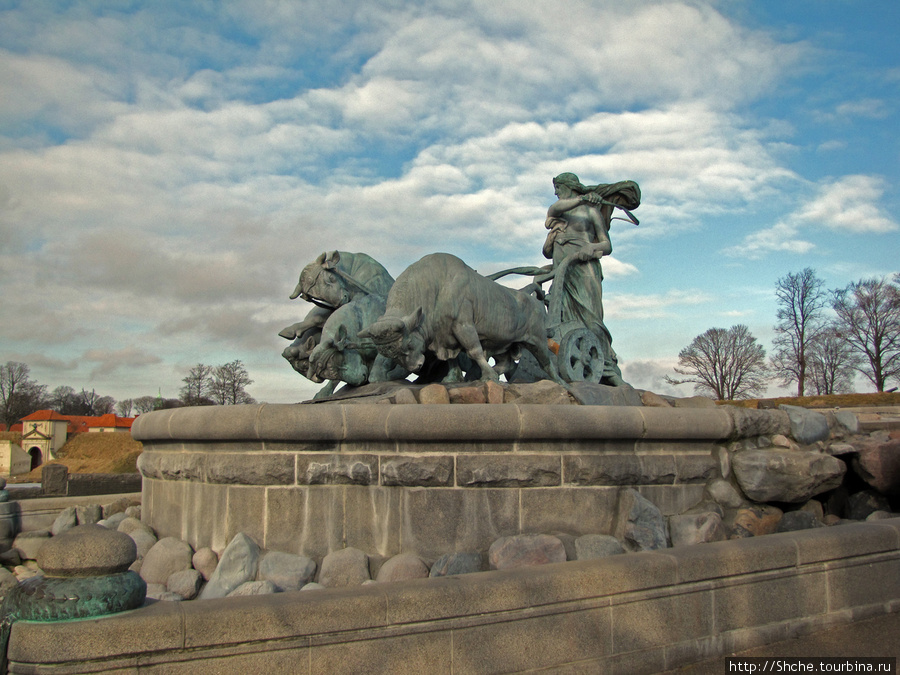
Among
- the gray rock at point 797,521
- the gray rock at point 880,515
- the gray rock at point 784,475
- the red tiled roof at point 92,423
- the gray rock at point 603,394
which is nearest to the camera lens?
the gray rock at point 797,521

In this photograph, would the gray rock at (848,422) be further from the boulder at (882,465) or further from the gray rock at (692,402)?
the gray rock at (692,402)

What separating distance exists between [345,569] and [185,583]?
136 centimetres

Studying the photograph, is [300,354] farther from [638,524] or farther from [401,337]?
[638,524]

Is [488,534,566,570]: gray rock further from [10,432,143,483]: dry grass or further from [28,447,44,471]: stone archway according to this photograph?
[28,447,44,471]: stone archway

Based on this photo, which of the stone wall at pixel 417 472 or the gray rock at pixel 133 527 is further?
the gray rock at pixel 133 527

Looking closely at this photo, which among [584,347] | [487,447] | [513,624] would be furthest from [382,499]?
[584,347]

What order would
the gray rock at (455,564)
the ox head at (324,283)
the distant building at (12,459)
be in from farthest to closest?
the distant building at (12,459)
the ox head at (324,283)
the gray rock at (455,564)

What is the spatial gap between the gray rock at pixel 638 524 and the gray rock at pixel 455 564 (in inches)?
50.9

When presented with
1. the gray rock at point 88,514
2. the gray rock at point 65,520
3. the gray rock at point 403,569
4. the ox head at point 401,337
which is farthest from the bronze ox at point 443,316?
the gray rock at point 65,520

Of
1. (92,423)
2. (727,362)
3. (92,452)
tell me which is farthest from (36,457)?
(727,362)

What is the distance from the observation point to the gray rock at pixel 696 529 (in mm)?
5535

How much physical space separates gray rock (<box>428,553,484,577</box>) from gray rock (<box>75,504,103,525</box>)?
5.33 m

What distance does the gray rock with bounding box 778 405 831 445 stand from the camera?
664 centimetres

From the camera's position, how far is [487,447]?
213 inches
